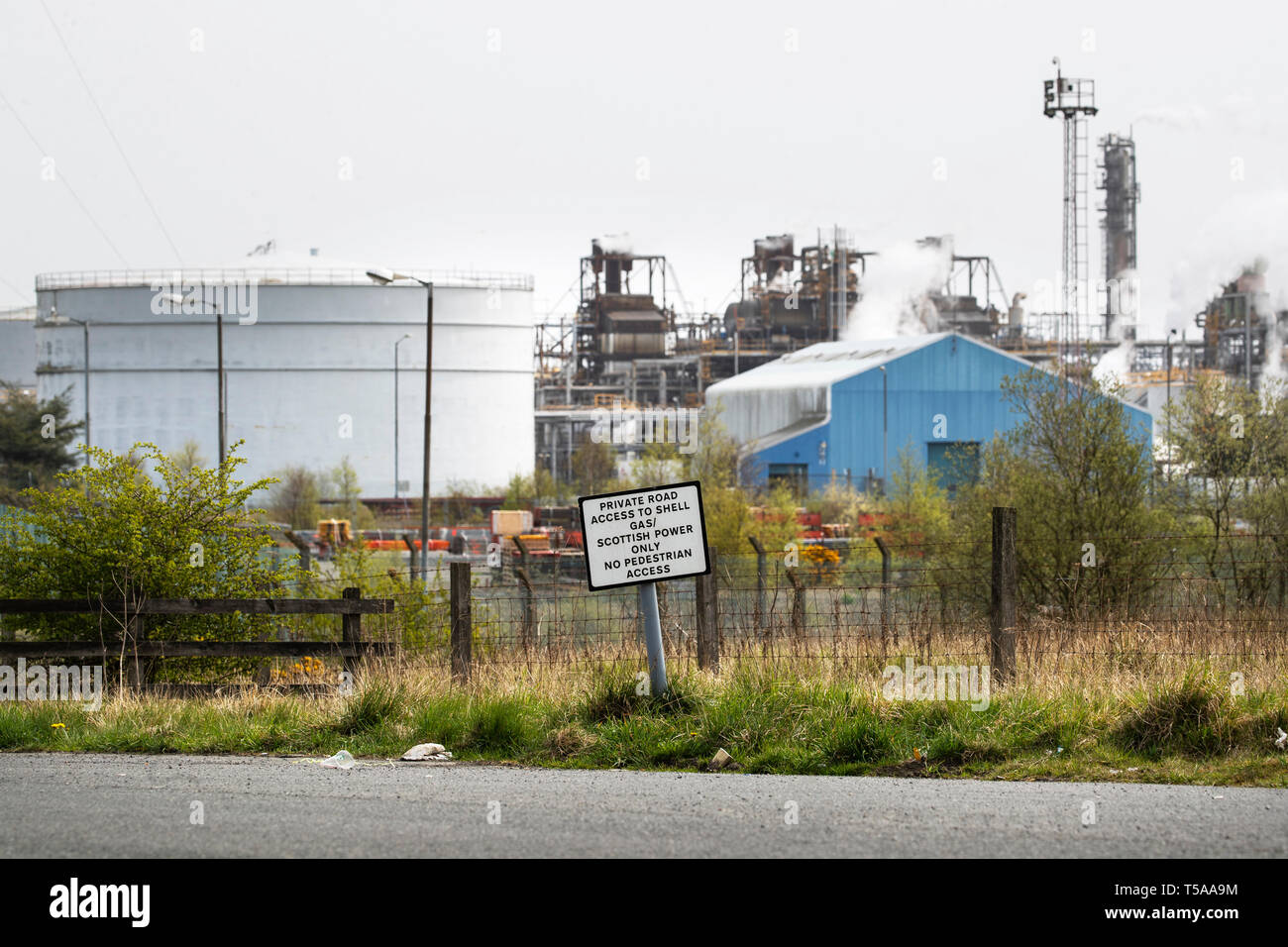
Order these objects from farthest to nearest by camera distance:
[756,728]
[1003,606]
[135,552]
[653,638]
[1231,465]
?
[1231,465]
[135,552]
[1003,606]
[653,638]
[756,728]

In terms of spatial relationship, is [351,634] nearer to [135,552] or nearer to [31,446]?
[135,552]

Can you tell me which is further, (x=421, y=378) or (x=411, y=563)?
(x=421, y=378)

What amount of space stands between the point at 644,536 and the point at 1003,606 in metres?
2.73

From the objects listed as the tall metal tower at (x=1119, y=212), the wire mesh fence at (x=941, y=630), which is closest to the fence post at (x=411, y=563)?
the wire mesh fence at (x=941, y=630)

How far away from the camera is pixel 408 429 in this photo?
60.1m

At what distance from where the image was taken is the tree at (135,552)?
11.5 m

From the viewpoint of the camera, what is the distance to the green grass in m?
7.48

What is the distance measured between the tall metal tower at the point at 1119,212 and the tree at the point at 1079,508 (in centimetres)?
6286

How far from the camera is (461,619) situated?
33.6 ft

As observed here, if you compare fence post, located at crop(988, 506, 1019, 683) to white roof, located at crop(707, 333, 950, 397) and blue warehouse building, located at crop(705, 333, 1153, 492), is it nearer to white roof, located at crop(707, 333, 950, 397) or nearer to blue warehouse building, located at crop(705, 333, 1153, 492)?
blue warehouse building, located at crop(705, 333, 1153, 492)

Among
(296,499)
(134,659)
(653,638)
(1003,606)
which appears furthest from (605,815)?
(296,499)

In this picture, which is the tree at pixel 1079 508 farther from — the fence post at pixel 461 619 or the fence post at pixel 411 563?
the fence post at pixel 461 619
